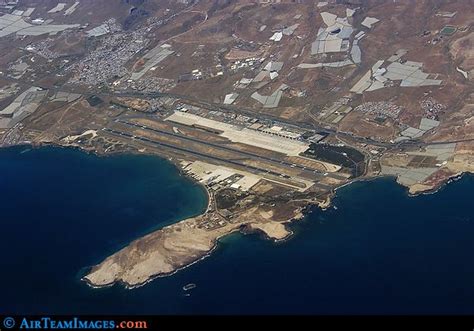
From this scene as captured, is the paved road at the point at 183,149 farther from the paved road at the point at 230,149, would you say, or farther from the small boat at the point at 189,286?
the small boat at the point at 189,286

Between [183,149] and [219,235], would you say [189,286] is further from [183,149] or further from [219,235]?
[183,149]

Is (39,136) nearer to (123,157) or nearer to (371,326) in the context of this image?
(123,157)

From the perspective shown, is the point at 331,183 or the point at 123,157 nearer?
the point at 331,183

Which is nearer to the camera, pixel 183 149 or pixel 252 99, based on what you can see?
pixel 183 149

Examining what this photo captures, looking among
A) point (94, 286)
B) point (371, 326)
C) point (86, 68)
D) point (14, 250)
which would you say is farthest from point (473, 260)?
point (86, 68)

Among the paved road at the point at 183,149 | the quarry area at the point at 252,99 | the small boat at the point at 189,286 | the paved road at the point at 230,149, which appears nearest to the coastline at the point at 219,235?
the quarry area at the point at 252,99

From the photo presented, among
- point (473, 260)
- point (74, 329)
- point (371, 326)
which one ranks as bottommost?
point (473, 260)

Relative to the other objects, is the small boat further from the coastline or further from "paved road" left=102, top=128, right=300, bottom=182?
"paved road" left=102, top=128, right=300, bottom=182

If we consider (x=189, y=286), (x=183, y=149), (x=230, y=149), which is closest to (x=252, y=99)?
(x=230, y=149)

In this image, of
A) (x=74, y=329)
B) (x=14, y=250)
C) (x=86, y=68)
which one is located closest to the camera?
(x=74, y=329)
